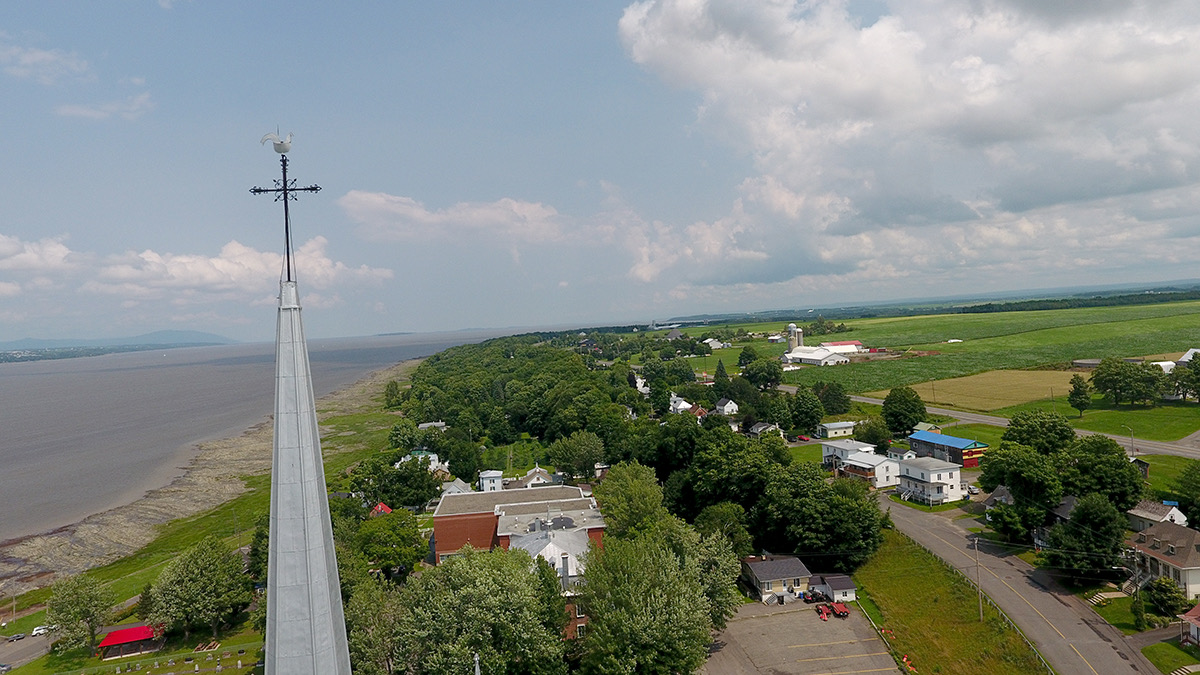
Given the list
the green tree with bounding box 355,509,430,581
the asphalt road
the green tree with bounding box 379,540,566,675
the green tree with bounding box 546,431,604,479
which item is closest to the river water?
the green tree with bounding box 546,431,604,479

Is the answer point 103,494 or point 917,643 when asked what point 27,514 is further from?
point 917,643

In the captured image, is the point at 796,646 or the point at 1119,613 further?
the point at 1119,613

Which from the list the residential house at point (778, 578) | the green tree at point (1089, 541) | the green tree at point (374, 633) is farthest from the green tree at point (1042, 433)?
the green tree at point (374, 633)

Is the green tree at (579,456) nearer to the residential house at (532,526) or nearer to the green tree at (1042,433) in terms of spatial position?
the residential house at (532,526)

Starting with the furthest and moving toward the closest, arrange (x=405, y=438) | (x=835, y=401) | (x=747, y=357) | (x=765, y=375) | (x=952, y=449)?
(x=747, y=357)
(x=765, y=375)
(x=835, y=401)
(x=405, y=438)
(x=952, y=449)

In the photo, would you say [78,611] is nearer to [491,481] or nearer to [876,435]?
[491,481]

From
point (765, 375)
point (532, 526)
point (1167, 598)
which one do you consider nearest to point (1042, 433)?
point (1167, 598)

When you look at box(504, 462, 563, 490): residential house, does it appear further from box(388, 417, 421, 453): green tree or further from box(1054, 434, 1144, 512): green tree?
box(1054, 434, 1144, 512): green tree
